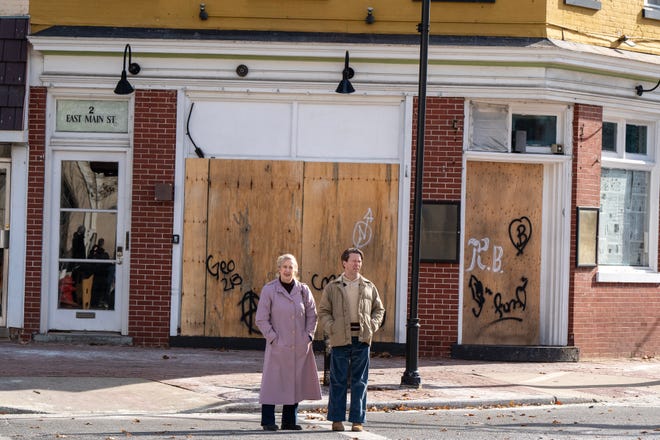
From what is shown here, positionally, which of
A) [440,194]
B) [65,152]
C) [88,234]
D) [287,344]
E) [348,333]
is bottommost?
[287,344]

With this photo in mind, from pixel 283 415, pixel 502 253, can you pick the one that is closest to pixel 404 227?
pixel 502 253

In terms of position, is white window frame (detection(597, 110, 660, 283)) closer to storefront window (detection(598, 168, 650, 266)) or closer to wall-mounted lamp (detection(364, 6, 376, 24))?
storefront window (detection(598, 168, 650, 266))

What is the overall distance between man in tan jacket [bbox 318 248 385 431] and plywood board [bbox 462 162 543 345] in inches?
235

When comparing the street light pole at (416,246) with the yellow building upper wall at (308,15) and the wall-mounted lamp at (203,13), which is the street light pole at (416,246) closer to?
the yellow building upper wall at (308,15)

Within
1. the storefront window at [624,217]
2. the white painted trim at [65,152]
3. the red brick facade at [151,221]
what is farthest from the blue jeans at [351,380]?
the storefront window at [624,217]

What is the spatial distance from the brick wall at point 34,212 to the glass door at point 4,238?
33cm

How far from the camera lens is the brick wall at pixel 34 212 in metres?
16.6

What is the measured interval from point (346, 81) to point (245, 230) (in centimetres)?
246

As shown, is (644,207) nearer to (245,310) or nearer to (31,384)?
(245,310)

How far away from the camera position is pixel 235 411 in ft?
39.2

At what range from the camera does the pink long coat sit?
10797 mm

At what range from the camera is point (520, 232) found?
16984 mm

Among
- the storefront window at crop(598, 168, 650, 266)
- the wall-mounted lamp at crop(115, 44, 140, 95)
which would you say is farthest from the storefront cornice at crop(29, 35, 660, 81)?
the storefront window at crop(598, 168, 650, 266)

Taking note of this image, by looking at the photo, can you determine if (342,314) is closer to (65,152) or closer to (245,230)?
(245,230)
